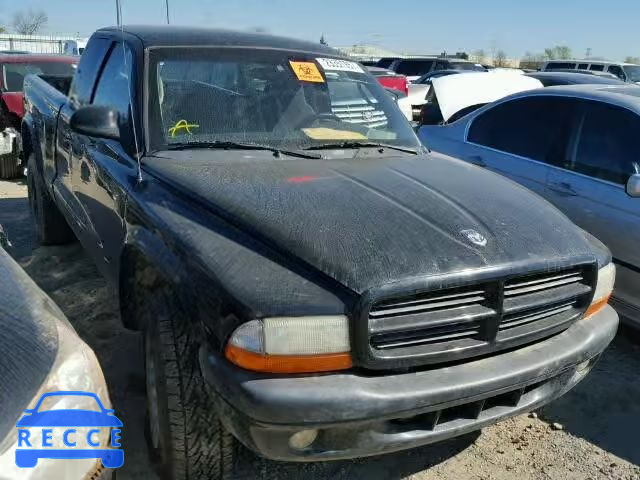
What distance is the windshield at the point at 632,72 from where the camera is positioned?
59.7 feet

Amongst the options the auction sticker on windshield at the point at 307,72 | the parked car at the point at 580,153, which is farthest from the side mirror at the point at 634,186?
the auction sticker on windshield at the point at 307,72

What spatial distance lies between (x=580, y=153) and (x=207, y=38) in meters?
2.63

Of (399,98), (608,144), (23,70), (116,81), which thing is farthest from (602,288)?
(23,70)

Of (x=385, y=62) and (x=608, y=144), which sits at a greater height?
(x=385, y=62)

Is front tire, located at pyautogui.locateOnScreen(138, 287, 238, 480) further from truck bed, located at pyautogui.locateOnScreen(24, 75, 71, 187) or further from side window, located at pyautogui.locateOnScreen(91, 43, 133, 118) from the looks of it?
truck bed, located at pyautogui.locateOnScreen(24, 75, 71, 187)

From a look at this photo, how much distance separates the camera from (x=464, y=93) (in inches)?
238

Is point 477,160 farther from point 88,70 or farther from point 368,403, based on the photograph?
point 368,403

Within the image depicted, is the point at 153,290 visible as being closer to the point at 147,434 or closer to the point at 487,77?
the point at 147,434


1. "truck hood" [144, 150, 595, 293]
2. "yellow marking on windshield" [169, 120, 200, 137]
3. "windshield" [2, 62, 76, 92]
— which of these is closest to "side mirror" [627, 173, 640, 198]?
"truck hood" [144, 150, 595, 293]

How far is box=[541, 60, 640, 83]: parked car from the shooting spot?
18219 millimetres

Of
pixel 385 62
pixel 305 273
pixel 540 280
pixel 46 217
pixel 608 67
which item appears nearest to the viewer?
pixel 305 273

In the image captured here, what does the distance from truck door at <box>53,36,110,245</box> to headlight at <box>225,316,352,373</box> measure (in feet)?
6.80

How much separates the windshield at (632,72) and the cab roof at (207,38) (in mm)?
17145

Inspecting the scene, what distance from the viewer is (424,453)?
2975mm
